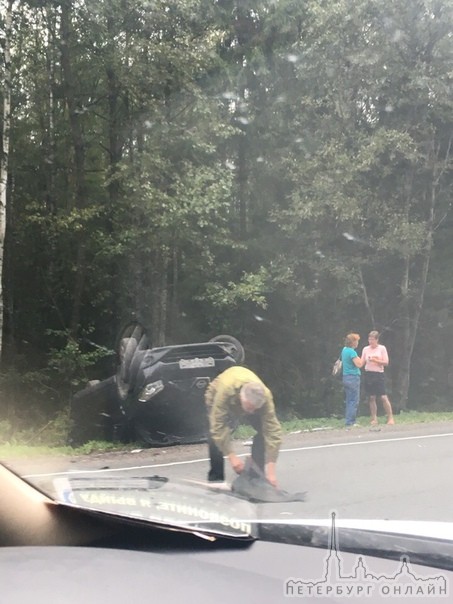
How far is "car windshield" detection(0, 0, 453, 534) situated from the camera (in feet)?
34.4

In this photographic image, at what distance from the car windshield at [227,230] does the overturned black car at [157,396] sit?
0.14 ft

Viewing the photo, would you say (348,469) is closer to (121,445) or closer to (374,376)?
(121,445)

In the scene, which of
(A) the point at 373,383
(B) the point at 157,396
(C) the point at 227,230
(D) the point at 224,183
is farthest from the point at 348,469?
(C) the point at 227,230

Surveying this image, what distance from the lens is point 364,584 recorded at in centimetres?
233

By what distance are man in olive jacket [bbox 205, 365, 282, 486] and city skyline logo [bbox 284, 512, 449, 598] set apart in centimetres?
316

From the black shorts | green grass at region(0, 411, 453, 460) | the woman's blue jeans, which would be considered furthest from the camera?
the black shorts

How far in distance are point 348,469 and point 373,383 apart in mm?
5662

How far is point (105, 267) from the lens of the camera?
1568 centimetres

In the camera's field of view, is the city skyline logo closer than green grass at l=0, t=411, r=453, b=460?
Yes

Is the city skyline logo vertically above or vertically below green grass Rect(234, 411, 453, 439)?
above

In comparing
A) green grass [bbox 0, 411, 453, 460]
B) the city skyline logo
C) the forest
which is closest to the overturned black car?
green grass [bbox 0, 411, 453, 460]

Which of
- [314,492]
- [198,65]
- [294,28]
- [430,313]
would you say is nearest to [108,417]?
[314,492]

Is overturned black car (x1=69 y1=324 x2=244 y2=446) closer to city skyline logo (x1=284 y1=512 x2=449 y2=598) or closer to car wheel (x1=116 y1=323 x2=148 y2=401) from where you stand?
car wheel (x1=116 y1=323 x2=148 y2=401)

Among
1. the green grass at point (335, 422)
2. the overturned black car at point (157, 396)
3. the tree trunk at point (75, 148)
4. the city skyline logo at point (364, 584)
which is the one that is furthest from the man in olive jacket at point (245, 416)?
the tree trunk at point (75, 148)
